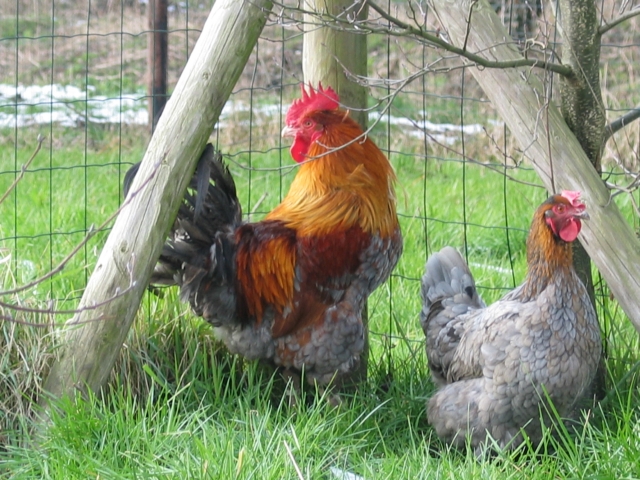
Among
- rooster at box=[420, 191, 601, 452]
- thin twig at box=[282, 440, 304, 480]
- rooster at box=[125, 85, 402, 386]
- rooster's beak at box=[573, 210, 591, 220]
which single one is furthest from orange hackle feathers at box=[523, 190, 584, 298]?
thin twig at box=[282, 440, 304, 480]

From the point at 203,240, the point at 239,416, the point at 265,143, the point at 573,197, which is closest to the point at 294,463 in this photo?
the point at 239,416

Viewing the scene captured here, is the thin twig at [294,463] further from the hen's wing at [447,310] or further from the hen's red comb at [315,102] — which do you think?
the hen's red comb at [315,102]

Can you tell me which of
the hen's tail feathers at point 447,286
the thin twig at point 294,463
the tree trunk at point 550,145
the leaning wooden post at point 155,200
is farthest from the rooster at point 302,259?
the thin twig at point 294,463

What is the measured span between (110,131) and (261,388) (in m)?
6.18

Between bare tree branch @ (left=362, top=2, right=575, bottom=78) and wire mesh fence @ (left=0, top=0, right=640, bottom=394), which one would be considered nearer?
bare tree branch @ (left=362, top=2, right=575, bottom=78)

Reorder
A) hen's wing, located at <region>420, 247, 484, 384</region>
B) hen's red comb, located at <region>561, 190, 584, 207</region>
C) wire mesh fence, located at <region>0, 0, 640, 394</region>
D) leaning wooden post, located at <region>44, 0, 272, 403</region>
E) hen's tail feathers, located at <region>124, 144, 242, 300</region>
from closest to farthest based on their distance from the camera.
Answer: hen's red comb, located at <region>561, 190, 584, 207</region> → leaning wooden post, located at <region>44, 0, 272, 403</region> → hen's wing, located at <region>420, 247, 484, 384</region> → hen's tail feathers, located at <region>124, 144, 242, 300</region> → wire mesh fence, located at <region>0, 0, 640, 394</region>

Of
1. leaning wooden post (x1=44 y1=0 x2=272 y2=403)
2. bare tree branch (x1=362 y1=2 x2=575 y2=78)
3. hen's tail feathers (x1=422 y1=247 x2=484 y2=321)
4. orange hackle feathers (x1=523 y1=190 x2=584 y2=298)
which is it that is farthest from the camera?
hen's tail feathers (x1=422 y1=247 x2=484 y2=321)

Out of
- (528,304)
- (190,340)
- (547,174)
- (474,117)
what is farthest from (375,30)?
(474,117)

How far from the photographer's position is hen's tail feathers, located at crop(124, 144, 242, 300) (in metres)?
4.02

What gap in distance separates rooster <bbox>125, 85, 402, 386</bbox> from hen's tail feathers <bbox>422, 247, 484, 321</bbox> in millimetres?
277

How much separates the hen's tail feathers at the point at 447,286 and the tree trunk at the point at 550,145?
822 mm

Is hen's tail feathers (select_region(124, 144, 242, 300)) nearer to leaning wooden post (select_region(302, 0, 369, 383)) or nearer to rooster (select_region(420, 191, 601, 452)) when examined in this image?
leaning wooden post (select_region(302, 0, 369, 383))

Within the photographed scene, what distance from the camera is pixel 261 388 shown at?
4254 millimetres

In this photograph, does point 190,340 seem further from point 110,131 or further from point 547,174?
point 110,131
